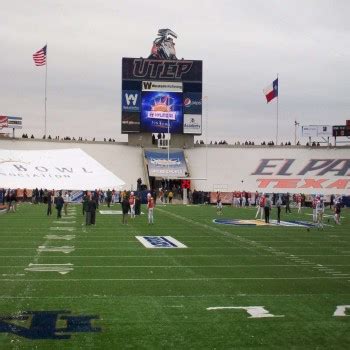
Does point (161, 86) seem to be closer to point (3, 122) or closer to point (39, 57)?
point (39, 57)

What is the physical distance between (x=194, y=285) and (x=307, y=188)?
42.8 metres

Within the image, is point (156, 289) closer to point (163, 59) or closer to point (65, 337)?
point (65, 337)

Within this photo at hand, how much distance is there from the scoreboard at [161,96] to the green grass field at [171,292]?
36826 mm

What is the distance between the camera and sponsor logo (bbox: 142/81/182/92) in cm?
6009

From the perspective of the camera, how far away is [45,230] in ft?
82.1

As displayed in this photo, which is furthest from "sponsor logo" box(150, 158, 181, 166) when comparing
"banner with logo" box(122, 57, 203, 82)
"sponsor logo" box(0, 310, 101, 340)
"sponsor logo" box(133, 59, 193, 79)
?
"sponsor logo" box(0, 310, 101, 340)

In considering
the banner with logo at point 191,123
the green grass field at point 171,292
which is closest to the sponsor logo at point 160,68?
the banner with logo at point 191,123

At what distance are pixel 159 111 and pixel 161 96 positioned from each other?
131 centimetres

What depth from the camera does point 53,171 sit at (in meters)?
48.5

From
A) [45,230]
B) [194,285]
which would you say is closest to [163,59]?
[45,230]

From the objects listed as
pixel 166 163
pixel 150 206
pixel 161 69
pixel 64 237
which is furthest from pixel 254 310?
pixel 161 69

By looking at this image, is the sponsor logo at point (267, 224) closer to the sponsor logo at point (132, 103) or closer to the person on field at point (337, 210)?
the person on field at point (337, 210)

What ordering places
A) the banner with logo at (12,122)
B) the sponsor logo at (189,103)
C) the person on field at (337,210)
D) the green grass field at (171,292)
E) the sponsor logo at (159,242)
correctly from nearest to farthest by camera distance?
the green grass field at (171,292)
the sponsor logo at (159,242)
the person on field at (337,210)
the sponsor logo at (189,103)
the banner with logo at (12,122)

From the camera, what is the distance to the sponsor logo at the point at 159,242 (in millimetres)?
20312
